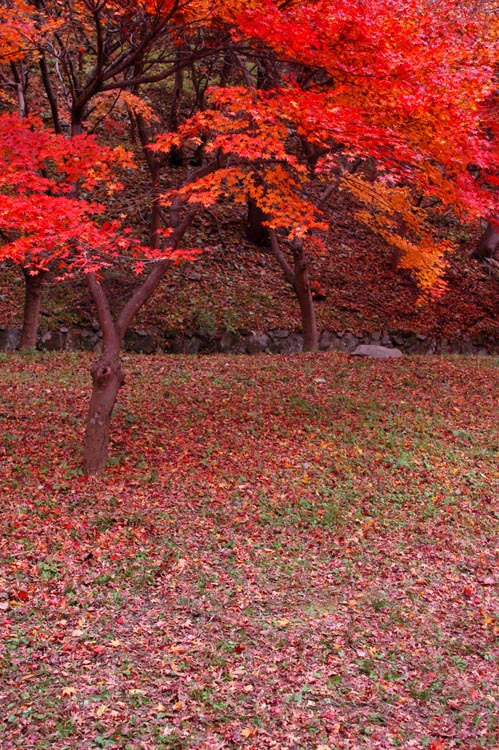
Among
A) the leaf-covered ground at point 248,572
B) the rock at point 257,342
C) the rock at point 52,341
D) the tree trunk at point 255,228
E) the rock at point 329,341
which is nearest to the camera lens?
the leaf-covered ground at point 248,572

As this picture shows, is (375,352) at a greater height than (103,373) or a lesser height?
lesser

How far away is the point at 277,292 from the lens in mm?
17781

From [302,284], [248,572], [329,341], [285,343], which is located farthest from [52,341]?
[248,572]

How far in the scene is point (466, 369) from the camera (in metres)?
14.4

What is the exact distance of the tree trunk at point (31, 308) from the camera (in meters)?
13.2

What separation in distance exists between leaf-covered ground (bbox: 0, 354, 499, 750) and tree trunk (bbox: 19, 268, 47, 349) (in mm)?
2442

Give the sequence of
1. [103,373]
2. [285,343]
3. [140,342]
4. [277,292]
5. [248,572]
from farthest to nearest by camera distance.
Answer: [277,292] → [285,343] → [140,342] → [103,373] → [248,572]

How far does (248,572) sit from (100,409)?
2761 millimetres

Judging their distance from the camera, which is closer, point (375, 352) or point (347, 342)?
point (375, 352)

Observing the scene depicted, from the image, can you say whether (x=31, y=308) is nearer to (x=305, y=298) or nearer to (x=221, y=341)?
(x=221, y=341)

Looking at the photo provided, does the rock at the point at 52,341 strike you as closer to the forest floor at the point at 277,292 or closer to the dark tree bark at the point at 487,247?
the forest floor at the point at 277,292

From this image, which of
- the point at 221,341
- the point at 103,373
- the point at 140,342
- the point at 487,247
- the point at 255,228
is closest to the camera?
the point at 103,373

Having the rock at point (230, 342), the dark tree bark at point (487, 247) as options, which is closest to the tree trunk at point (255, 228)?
the rock at point (230, 342)

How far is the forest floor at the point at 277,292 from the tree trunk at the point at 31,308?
96cm
